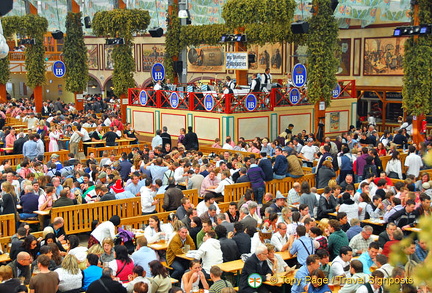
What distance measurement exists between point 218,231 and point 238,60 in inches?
599

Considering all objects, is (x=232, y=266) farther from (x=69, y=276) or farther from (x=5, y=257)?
(x=5, y=257)

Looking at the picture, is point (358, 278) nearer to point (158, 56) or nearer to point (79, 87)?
point (79, 87)

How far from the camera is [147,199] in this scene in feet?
43.8

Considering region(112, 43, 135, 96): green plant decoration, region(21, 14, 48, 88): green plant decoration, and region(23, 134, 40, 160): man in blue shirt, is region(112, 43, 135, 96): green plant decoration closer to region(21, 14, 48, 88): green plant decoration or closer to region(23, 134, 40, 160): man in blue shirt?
region(21, 14, 48, 88): green plant decoration

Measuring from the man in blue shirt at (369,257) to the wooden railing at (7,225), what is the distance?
21.9 feet

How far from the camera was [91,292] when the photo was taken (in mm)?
7871

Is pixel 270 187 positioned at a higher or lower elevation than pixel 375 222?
lower

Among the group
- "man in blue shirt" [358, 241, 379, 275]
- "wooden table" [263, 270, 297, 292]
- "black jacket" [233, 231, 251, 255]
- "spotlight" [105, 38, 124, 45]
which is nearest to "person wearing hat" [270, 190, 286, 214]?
"black jacket" [233, 231, 251, 255]

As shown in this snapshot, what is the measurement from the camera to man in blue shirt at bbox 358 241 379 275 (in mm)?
8891

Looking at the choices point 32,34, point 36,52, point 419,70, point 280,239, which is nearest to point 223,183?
point 280,239

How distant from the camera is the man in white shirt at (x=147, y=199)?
13.4 metres

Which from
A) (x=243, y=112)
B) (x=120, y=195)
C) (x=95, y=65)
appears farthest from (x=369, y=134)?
(x=95, y=65)

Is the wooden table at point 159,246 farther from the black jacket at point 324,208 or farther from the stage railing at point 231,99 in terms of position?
the stage railing at point 231,99

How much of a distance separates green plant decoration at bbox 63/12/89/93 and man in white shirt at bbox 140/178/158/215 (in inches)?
795
